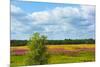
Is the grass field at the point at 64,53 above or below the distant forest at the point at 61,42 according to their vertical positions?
below

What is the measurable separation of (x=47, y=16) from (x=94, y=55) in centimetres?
94

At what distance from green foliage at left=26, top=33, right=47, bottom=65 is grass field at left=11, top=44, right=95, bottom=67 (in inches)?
2.7

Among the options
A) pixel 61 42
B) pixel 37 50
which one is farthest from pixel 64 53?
pixel 37 50

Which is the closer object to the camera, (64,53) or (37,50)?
(37,50)

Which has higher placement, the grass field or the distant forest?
the distant forest

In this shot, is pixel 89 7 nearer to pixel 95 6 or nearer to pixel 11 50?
pixel 95 6

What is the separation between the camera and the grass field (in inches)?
114

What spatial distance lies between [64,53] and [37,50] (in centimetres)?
40

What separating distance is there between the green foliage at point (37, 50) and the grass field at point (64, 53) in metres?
0.07

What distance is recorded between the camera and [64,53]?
3105mm

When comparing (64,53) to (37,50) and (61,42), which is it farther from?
(37,50)

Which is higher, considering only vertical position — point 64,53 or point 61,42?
point 61,42

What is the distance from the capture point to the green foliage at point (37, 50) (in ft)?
9.73

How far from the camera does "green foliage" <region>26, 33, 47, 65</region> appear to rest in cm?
297
